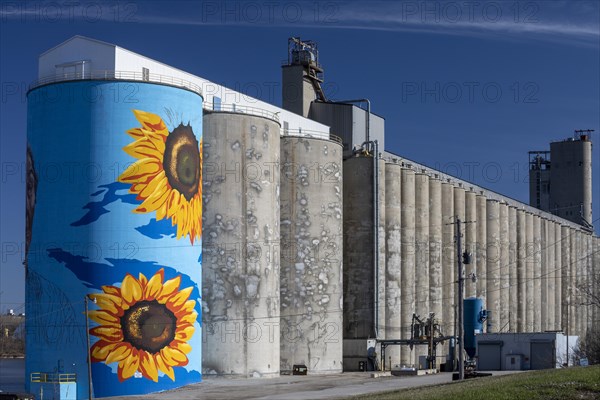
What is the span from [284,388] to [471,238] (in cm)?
5245

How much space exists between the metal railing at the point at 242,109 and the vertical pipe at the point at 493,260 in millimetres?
43318

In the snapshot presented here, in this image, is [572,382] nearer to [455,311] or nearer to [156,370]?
[156,370]

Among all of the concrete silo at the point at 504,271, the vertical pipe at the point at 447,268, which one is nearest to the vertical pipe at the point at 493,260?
the concrete silo at the point at 504,271

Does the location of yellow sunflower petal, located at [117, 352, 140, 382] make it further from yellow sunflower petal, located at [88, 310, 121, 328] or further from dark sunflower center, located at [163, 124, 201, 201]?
dark sunflower center, located at [163, 124, 201, 201]

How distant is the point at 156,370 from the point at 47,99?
19400 millimetres

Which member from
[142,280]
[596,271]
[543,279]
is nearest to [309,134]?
[142,280]

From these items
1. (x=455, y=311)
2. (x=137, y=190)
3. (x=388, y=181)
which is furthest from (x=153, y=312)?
(x=455, y=311)

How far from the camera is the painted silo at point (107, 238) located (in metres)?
58.1

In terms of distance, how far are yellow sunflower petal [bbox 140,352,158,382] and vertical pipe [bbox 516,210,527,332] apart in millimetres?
67405

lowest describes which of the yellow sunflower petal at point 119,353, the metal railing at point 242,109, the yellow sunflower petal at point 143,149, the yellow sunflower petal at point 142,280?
the yellow sunflower petal at point 119,353

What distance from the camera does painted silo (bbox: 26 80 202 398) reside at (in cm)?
5809

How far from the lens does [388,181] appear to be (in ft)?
294

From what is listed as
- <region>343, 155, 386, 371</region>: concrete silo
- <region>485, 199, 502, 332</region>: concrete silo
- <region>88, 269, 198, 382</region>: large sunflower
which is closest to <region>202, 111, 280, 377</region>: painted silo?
<region>88, 269, 198, 382</region>: large sunflower

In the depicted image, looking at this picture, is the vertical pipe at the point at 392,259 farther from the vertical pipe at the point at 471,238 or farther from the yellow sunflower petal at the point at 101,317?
the yellow sunflower petal at the point at 101,317
